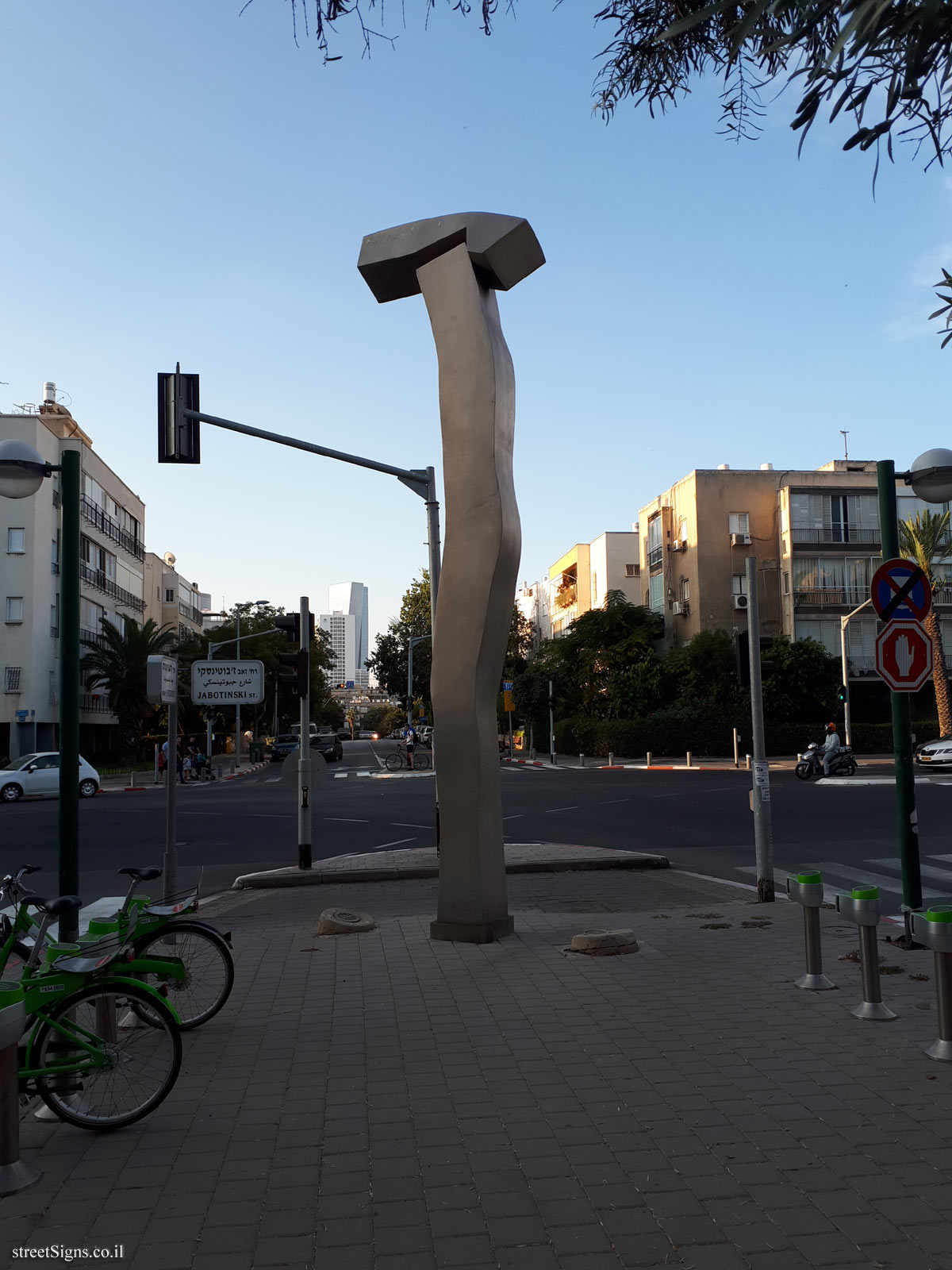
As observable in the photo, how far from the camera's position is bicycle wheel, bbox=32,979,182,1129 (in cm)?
484

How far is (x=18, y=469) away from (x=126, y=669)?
4478 cm

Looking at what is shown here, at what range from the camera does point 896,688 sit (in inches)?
332

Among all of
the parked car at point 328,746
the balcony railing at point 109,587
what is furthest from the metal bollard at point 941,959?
the balcony railing at point 109,587

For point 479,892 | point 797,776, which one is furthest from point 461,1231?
point 797,776

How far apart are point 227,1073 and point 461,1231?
2320mm

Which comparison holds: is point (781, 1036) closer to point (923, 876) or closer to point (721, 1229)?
point (721, 1229)

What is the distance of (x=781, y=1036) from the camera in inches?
239

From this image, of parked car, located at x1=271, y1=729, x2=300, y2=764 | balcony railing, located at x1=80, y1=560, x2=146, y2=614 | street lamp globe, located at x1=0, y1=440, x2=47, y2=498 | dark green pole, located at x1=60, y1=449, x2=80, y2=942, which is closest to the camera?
dark green pole, located at x1=60, y1=449, x2=80, y2=942

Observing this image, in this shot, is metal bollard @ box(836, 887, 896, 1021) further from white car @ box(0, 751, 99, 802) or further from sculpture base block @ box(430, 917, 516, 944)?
white car @ box(0, 751, 99, 802)

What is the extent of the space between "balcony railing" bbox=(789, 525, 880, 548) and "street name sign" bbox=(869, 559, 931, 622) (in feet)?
145

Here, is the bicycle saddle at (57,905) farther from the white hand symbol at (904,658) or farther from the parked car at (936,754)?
the parked car at (936,754)

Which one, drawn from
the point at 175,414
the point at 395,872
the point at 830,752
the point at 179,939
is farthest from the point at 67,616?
the point at 830,752

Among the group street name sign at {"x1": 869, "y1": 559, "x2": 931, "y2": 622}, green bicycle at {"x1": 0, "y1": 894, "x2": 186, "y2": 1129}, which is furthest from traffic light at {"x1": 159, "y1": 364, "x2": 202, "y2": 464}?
green bicycle at {"x1": 0, "y1": 894, "x2": 186, "y2": 1129}

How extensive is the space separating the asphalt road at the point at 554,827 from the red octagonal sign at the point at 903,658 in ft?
12.7
